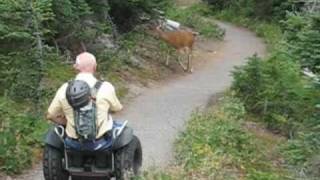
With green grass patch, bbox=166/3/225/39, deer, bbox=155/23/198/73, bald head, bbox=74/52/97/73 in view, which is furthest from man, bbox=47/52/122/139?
green grass patch, bbox=166/3/225/39

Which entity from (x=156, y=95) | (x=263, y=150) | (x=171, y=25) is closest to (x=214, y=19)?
(x=171, y=25)

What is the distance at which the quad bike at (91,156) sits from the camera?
745 cm

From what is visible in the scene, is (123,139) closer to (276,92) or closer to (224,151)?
(224,151)

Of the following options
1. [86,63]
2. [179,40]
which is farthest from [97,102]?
[179,40]

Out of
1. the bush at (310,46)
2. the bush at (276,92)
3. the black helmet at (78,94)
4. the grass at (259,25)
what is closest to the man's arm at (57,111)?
the black helmet at (78,94)

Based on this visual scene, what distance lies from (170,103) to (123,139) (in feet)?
29.5

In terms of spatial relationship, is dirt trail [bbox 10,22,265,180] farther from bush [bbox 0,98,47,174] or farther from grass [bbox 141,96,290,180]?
grass [bbox 141,96,290,180]

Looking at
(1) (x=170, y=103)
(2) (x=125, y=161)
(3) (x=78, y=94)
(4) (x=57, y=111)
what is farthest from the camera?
(1) (x=170, y=103)

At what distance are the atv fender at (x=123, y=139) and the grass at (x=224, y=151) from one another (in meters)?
0.42

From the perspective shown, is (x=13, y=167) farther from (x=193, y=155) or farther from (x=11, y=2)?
(x=11, y=2)

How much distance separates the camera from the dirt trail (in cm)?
1155

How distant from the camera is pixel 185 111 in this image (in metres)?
15.7

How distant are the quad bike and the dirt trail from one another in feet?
6.05

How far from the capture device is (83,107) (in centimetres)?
719
